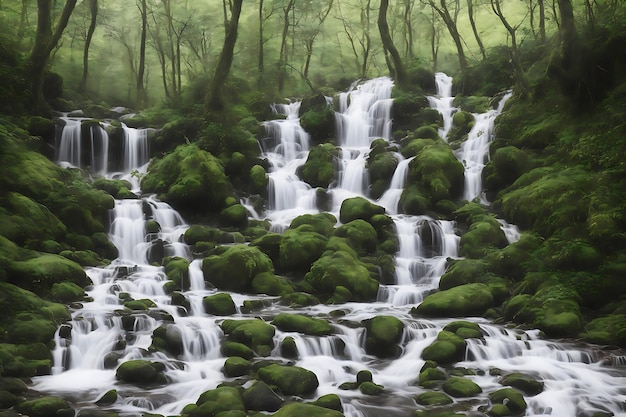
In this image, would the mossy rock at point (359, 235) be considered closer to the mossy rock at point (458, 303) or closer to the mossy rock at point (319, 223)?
the mossy rock at point (319, 223)

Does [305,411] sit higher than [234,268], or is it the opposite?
[234,268]

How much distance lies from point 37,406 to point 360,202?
12.1 metres

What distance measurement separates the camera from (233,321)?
11.7 m

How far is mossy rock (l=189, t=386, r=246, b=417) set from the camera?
8320mm

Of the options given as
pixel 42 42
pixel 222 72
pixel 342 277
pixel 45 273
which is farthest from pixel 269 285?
pixel 42 42

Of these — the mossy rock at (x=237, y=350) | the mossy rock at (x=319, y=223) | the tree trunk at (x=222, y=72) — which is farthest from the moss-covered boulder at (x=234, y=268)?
the tree trunk at (x=222, y=72)

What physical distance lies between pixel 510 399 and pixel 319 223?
Answer: 9.69 m

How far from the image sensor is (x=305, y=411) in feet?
26.0

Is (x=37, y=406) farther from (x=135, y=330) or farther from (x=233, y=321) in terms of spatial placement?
(x=233, y=321)

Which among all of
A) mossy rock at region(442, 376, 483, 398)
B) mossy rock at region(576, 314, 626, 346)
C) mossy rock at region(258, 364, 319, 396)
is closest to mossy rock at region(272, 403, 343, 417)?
mossy rock at region(258, 364, 319, 396)

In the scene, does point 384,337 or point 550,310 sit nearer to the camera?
point 384,337

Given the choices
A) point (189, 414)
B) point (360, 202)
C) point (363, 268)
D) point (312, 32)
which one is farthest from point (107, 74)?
point (189, 414)

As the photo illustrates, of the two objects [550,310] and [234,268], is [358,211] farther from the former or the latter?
[550,310]

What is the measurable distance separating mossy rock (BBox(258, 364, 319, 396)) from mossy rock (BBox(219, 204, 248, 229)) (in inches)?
374
